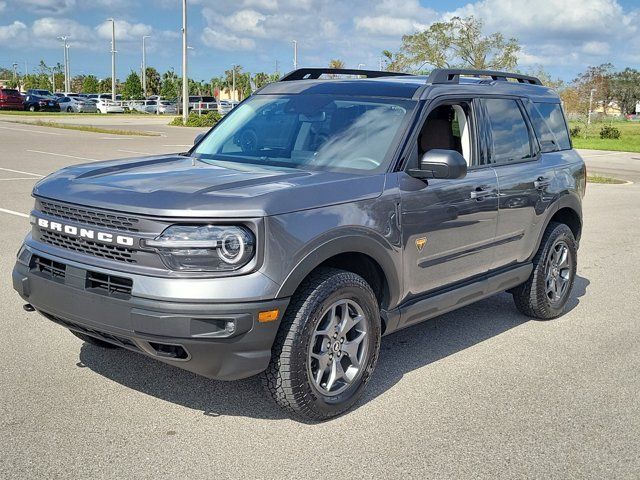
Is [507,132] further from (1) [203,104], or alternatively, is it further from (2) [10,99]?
(2) [10,99]

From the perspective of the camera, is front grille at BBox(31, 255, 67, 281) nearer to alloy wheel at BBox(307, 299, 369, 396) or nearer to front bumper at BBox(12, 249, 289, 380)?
front bumper at BBox(12, 249, 289, 380)

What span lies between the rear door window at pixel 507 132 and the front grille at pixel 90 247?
286 cm

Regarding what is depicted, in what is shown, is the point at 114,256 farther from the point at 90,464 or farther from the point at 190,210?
the point at 90,464

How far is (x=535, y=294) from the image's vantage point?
20.2ft

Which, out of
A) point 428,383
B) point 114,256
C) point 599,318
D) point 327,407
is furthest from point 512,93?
point 114,256

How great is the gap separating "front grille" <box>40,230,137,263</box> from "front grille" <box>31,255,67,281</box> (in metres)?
0.10

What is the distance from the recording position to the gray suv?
370cm

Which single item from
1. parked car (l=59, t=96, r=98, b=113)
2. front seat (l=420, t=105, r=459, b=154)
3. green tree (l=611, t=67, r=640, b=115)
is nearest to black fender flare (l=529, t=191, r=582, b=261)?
front seat (l=420, t=105, r=459, b=154)

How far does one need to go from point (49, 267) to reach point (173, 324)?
957mm

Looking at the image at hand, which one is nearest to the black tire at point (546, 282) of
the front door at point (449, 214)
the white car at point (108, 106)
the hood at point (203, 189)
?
the front door at point (449, 214)

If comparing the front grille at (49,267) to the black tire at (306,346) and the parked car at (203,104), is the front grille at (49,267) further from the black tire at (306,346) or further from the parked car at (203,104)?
the parked car at (203,104)

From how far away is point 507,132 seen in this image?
19.1ft

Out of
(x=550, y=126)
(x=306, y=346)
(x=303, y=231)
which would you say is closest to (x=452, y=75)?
(x=550, y=126)

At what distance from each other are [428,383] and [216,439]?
1527 millimetres
